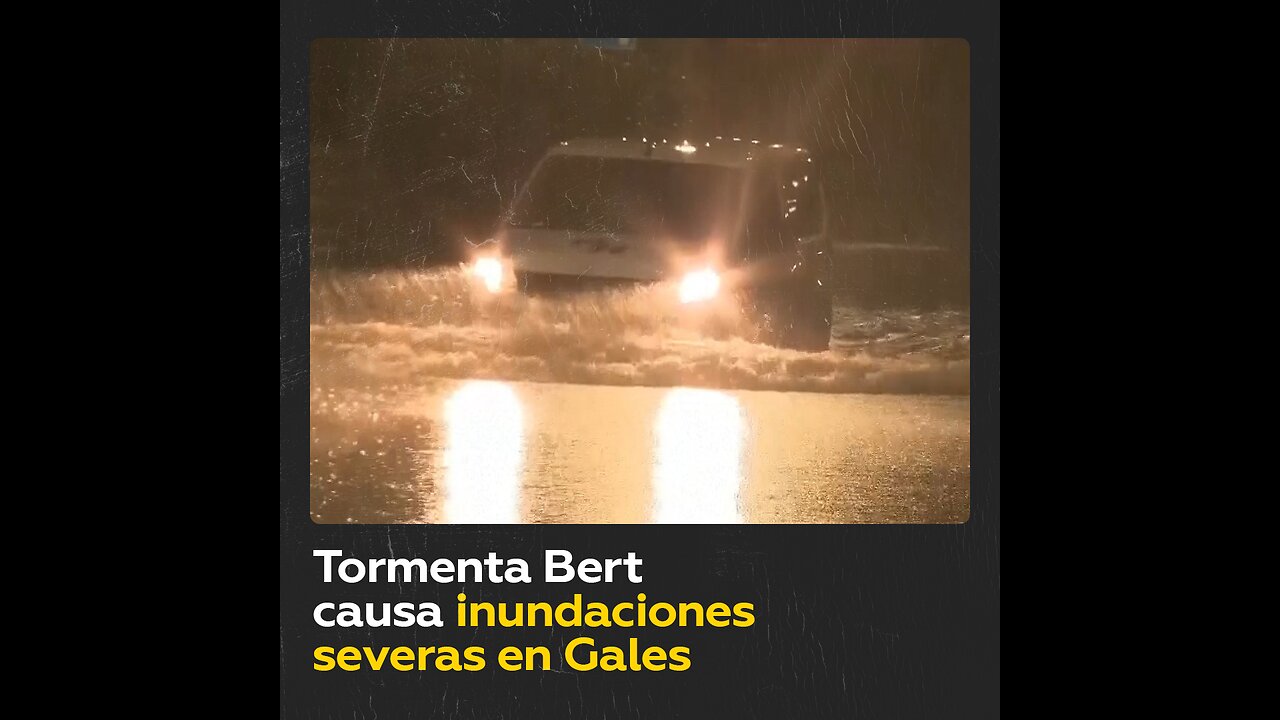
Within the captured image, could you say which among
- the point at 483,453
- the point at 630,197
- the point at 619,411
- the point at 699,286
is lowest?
the point at 483,453

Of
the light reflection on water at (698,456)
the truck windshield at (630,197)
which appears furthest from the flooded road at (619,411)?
the truck windshield at (630,197)

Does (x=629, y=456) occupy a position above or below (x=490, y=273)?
below

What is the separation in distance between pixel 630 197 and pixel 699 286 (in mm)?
336

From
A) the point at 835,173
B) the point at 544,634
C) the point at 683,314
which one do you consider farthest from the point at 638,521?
the point at 835,173

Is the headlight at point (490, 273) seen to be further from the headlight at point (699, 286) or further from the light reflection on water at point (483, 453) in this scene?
the headlight at point (699, 286)

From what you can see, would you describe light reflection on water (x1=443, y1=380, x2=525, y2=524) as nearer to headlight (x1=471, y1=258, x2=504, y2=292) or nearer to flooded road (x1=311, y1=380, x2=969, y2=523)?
flooded road (x1=311, y1=380, x2=969, y2=523)

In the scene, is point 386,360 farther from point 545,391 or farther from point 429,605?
point 429,605

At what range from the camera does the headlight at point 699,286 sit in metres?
3.32

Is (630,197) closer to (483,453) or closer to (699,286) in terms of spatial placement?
(699,286)

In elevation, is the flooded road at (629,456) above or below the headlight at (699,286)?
below

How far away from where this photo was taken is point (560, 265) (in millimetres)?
3328

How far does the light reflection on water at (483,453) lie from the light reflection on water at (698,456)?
414 mm

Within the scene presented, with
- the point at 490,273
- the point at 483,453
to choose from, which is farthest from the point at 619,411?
the point at 490,273

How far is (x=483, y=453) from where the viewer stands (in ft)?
10.7
